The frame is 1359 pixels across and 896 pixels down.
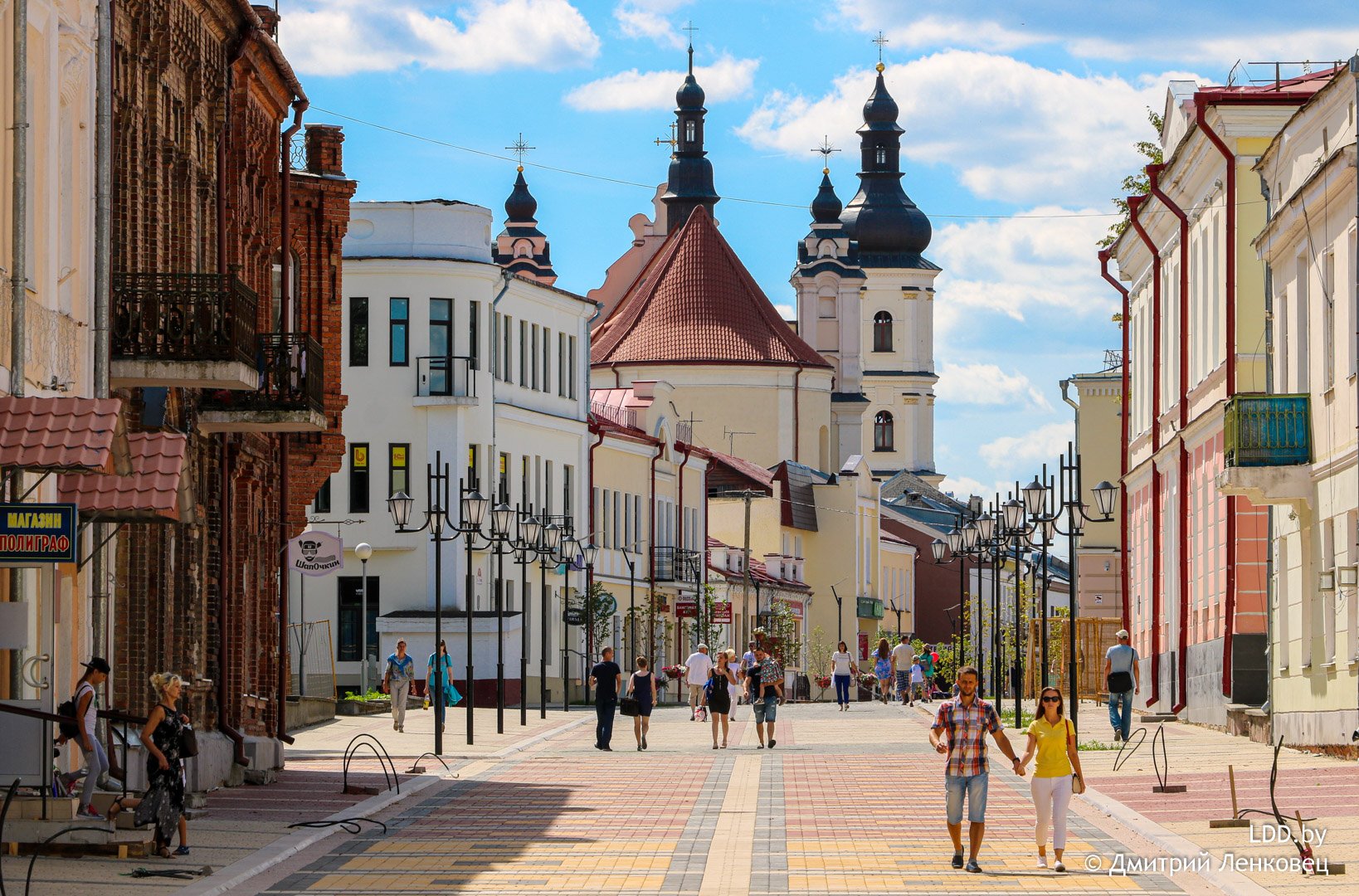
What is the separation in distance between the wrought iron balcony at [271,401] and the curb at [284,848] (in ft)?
13.1

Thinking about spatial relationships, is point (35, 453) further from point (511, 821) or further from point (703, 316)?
point (703, 316)

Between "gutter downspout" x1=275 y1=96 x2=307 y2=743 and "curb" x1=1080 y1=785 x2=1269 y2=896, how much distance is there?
36.1 ft

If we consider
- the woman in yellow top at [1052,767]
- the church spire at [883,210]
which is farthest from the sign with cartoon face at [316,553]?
the church spire at [883,210]

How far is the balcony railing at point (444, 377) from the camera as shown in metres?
59.4

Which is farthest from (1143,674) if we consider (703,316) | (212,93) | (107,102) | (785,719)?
(703,316)

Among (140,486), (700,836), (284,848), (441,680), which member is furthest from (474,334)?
(284,848)

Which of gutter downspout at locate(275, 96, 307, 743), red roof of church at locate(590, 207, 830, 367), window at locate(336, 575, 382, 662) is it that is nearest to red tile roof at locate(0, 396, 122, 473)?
gutter downspout at locate(275, 96, 307, 743)

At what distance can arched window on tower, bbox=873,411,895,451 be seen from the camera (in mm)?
149500

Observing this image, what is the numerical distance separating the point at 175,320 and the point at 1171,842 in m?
9.80

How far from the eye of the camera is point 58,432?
17766 millimetres

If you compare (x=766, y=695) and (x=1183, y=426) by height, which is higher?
(x=1183, y=426)

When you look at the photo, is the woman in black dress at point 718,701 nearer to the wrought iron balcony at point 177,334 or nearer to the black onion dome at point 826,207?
the wrought iron balcony at point 177,334

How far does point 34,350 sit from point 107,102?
286 cm

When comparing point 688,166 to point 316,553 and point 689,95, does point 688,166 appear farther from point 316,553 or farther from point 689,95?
point 316,553
